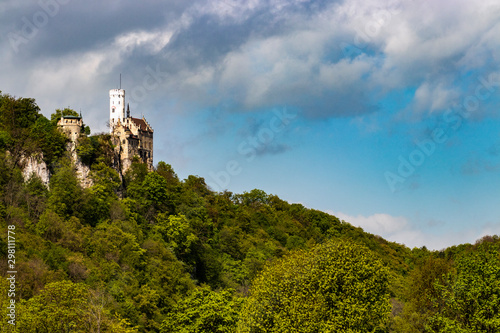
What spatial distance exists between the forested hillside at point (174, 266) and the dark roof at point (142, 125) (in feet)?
30.4

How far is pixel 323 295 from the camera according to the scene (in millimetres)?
50188

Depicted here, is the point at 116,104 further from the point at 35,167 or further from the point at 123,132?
the point at 35,167

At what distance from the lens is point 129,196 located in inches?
4274

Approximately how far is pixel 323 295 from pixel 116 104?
3306 inches

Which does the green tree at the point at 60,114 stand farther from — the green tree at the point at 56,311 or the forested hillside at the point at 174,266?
the green tree at the point at 56,311

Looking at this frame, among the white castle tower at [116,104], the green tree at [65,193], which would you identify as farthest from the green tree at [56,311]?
the white castle tower at [116,104]

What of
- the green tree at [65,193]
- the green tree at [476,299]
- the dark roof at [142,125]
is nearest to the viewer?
the green tree at [476,299]

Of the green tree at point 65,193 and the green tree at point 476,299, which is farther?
the green tree at point 65,193

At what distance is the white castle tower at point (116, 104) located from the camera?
124250 mm

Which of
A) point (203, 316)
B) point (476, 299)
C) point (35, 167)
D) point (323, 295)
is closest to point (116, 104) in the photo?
point (35, 167)

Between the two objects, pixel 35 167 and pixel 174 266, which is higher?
pixel 35 167

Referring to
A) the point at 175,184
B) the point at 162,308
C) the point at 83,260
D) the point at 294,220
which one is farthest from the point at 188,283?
the point at 294,220

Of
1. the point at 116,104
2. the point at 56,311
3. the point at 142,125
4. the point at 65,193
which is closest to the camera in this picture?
the point at 56,311

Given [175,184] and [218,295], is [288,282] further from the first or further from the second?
[175,184]
